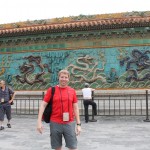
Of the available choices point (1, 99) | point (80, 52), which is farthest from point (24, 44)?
point (1, 99)

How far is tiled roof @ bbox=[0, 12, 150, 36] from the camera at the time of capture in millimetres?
16828

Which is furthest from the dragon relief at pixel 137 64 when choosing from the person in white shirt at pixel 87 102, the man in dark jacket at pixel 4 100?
the man in dark jacket at pixel 4 100

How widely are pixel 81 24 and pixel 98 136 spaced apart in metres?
8.81

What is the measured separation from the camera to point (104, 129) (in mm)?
10922

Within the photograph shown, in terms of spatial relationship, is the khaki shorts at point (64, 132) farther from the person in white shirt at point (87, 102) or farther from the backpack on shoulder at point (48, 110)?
the person in white shirt at point (87, 102)

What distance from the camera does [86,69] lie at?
57.9ft

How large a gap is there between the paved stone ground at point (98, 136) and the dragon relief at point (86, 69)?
4498 millimetres

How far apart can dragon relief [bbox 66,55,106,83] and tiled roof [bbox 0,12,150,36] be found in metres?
1.56

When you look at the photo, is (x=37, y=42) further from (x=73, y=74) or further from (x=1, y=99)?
(x=1, y=99)

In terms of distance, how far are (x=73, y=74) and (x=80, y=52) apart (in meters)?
1.18

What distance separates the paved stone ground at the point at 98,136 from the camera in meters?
7.98

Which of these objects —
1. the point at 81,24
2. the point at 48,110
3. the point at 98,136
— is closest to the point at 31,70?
the point at 81,24

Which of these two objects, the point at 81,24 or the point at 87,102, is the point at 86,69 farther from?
the point at 87,102

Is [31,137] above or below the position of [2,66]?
below
